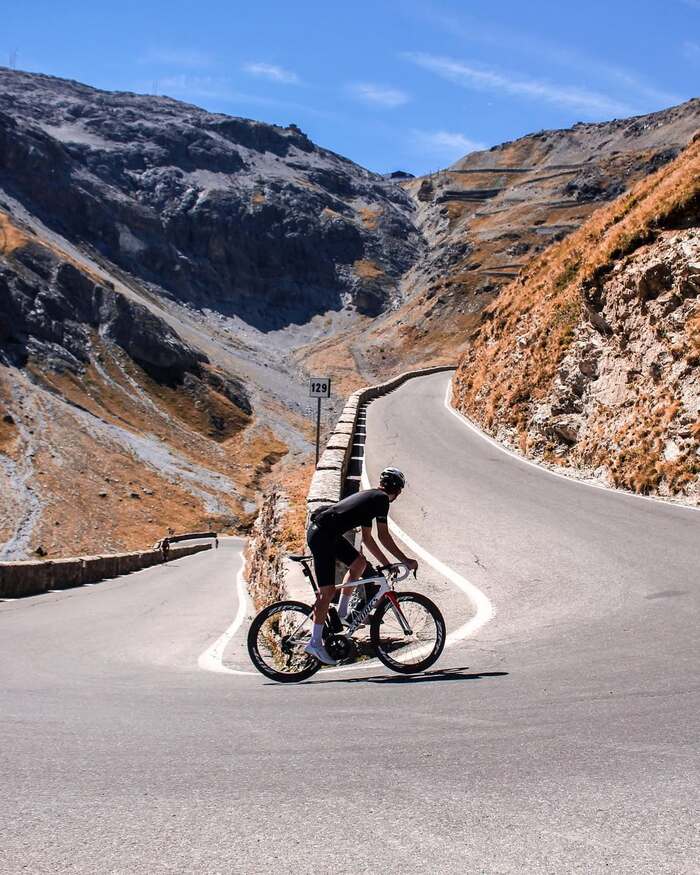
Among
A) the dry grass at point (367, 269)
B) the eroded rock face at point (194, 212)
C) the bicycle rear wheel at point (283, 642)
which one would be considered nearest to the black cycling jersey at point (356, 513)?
the bicycle rear wheel at point (283, 642)

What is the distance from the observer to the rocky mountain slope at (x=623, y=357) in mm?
17047

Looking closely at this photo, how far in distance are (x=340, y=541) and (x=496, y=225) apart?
157267 millimetres

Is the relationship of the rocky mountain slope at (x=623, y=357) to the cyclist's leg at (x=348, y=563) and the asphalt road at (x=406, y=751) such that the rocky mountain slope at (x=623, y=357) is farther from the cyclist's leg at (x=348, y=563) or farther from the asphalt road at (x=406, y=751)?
the cyclist's leg at (x=348, y=563)

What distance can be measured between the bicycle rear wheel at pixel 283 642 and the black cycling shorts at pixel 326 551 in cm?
39

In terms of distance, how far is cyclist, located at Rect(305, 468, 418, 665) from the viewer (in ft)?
22.1

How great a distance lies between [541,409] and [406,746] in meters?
19.7

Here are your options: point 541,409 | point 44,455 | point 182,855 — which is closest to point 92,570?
point 541,409

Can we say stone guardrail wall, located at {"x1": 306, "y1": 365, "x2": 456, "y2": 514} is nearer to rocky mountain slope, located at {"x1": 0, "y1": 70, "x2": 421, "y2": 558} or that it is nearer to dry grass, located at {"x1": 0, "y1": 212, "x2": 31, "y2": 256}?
rocky mountain slope, located at {"x1": 0, "y1": 70, "x2": 421, "y2": 558}

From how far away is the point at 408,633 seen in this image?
6.71m

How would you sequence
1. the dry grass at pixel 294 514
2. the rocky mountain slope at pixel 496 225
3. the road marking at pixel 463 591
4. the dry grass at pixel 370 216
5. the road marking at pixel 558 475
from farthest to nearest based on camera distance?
the dry grass at pixel 370 216
the rocky mountain slope at pixel 496 225
the road marking at pixel 558 475
the dry grass at pixel 294 514
the road marking at pixel 463 591

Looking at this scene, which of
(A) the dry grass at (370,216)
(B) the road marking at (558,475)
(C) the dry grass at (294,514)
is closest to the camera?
(C) the dry grass at (294,514)

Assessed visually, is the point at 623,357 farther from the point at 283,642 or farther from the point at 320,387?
the point at 283,642

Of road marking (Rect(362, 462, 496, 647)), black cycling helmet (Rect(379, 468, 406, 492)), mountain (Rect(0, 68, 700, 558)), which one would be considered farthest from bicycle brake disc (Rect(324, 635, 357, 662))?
mountain (Rect(0, 68, 700, 558))

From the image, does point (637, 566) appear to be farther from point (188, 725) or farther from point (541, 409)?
point (541, 409)
